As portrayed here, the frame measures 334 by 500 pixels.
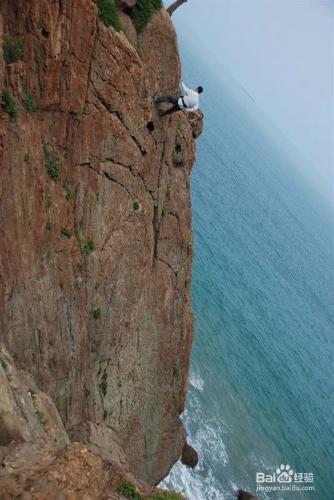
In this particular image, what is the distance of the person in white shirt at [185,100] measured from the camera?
73.9ft

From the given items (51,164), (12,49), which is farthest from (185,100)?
(12,49)

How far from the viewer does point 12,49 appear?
56.1 feet

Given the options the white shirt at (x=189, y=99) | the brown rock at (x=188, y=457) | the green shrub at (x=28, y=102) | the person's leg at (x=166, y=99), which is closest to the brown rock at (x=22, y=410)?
the green shrub at (x=28, y=102)

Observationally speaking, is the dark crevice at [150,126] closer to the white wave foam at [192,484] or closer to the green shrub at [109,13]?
the green shrub at [109,13]

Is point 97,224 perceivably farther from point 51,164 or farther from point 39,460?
point 39,460

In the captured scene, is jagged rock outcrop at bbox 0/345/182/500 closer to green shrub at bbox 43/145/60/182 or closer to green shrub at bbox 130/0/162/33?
green shrub at bbox 43/145/60/182

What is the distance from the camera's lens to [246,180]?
157m

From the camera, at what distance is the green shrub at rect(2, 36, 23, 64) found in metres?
17.0

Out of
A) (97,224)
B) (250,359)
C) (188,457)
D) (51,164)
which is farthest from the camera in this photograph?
(250,359)

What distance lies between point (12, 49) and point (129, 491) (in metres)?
17.9

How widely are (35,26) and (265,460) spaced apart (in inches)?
1754

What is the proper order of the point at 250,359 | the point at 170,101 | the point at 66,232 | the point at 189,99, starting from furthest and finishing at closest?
1. the point at 250,359
2. the point at 170,101
3. the point at 189,99
4. the point at 66,232

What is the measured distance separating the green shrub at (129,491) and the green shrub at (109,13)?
20.1 m

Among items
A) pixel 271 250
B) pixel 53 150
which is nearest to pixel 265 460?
pixel 53 150
